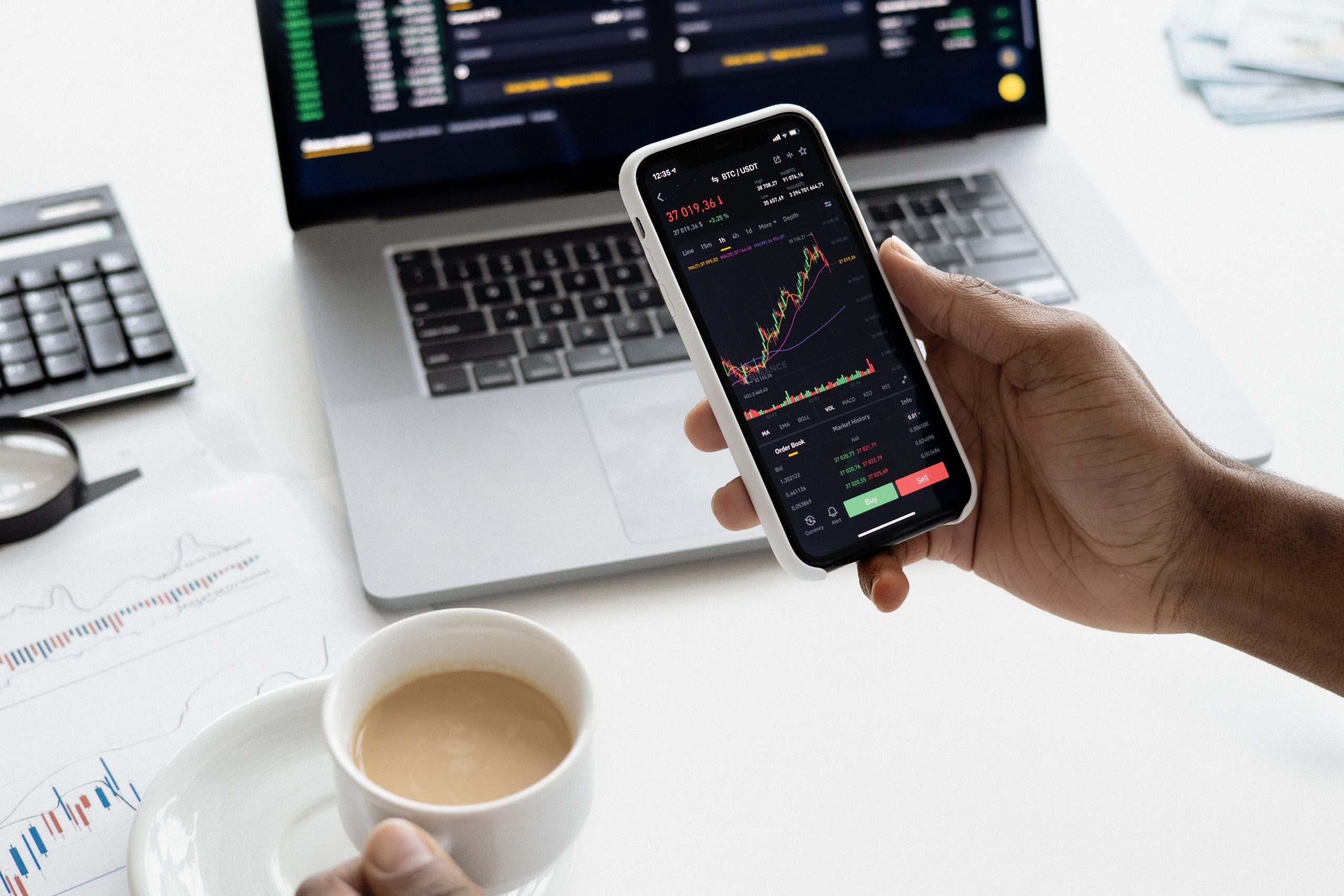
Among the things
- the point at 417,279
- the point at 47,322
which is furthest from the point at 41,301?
the point at 417,279

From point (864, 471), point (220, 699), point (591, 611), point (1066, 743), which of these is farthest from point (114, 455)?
point (1066, 743)

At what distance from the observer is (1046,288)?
866 millimetres

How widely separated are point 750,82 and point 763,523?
0.44 m

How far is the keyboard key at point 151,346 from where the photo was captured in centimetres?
78

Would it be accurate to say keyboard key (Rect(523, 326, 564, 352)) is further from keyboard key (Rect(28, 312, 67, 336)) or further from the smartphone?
keyboard key (Rect(28, 312, 67, 336))

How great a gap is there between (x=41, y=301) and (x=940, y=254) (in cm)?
63

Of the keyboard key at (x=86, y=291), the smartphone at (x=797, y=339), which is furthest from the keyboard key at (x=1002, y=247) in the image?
the keyboard key at (x=86, y=291)

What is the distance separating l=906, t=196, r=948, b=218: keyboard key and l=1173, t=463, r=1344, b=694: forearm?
334mm

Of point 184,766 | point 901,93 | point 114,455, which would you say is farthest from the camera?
point 901,93

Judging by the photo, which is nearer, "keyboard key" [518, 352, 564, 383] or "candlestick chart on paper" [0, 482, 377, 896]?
"candlestick chart on paper" [0, 482, 377, 896]

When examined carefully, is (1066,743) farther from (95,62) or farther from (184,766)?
(95,62)

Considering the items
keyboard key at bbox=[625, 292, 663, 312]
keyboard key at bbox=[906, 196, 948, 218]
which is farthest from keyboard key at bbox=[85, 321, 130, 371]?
keyboard key at bbox=[906, 196, 948, 218]

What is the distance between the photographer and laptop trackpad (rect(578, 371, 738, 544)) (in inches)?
27.6

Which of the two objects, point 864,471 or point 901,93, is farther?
point 901,93
